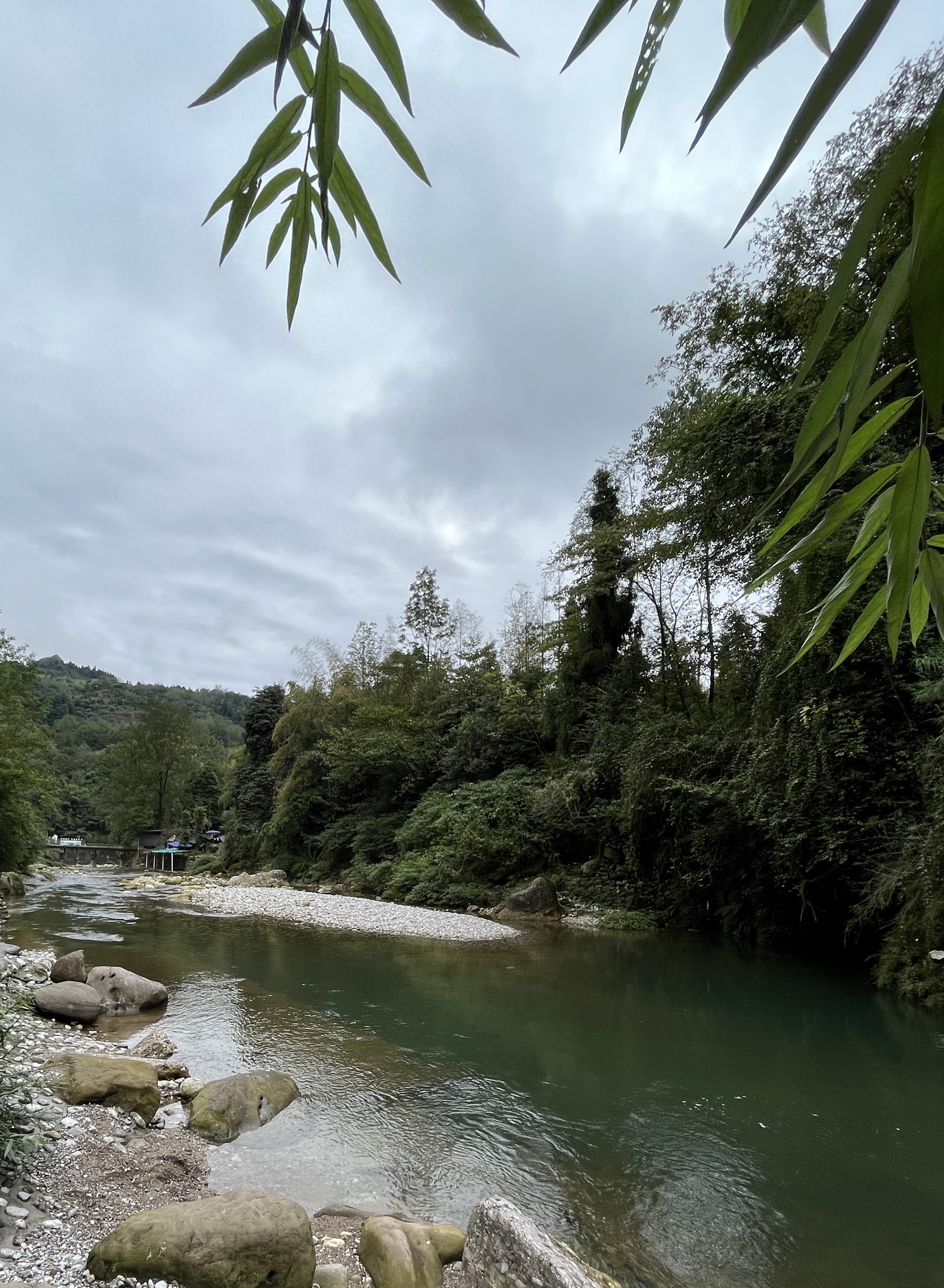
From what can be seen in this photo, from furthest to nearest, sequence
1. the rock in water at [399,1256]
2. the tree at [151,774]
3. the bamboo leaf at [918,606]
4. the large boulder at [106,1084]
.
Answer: the tree at [151,774] → the large boulder at [106,1084] → the rock in water at [399,1256] → the bamboo leaf at [918,606]

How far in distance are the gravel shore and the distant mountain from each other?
26.9 m

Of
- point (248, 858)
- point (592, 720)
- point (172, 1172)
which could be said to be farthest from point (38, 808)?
point (172, 1172)

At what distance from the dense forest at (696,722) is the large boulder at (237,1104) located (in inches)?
Answer: 186

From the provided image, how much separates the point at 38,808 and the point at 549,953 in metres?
15.0

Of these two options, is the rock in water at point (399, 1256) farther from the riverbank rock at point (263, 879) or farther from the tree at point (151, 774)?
the tree at point (151, 774)

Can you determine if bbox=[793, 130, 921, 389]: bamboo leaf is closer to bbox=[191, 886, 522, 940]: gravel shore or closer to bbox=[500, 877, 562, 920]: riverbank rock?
bbox=[191, 886, 522, 940]: gravel shore

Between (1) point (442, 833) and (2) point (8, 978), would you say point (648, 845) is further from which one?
(2) point (8, 978)

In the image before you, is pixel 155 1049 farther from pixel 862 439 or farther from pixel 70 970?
pixel 862 439

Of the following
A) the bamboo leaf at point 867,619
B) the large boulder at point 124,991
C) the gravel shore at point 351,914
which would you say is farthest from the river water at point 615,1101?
the bamboo leaf at point 867,619

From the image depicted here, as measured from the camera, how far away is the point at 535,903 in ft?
44.5

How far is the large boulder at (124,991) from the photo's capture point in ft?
22.2

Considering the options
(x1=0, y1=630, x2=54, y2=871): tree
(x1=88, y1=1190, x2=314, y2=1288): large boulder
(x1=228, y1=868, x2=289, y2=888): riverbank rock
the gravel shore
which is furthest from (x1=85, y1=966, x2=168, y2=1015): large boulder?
(x1=228, y1=868, x2=289, y2=888): riverbank rock

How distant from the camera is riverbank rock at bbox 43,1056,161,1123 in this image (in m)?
4.17

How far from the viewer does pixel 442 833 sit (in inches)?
670
